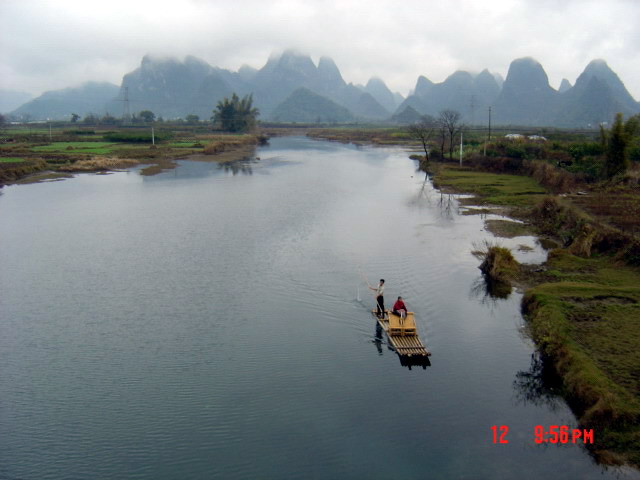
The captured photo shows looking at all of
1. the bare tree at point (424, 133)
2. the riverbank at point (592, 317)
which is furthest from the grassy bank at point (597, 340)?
the bare tree at point (424, 133)

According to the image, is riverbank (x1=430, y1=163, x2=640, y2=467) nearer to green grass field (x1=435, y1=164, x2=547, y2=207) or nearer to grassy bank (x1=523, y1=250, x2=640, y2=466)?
grassy bank (x1=523, y1=250, x2=640, y2=466)

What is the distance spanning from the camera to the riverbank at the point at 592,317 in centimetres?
1088

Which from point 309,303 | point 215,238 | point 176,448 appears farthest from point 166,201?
point 176,448

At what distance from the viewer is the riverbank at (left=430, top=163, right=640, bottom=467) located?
10883mm

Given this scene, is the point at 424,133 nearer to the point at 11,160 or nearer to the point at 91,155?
the point at 91,155

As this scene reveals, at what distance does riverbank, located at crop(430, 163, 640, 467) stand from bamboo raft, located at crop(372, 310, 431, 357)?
332cm

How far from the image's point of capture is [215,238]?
26672 mm

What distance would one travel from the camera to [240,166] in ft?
202

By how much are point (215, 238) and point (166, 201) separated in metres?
12.6

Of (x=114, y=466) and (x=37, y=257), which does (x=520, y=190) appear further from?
(x=114, y=466)
